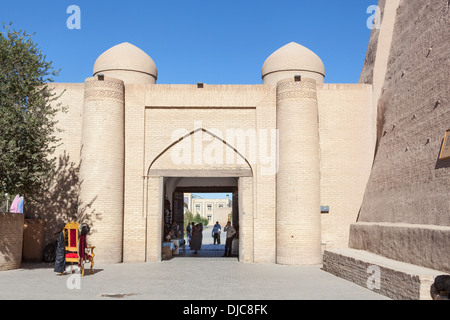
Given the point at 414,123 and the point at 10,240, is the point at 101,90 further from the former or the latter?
the point at 414,123

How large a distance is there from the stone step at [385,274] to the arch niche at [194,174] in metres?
3.31

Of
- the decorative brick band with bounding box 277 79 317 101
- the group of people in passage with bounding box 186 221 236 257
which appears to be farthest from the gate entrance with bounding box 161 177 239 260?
the decorative brick band with bounding box 277 79 317 101

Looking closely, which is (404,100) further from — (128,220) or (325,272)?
(128,220)

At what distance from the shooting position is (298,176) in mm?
13805

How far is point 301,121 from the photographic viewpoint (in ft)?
46.0

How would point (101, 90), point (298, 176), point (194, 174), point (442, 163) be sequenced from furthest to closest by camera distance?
1. point (194, 174)
2. point (101, 90)
3. point (298, 176)
4. point (442, 163)

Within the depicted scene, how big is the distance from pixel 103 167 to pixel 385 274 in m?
8.60

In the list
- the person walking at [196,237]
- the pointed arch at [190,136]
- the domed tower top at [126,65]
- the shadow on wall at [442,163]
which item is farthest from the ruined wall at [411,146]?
the domed tower top at [126,65]

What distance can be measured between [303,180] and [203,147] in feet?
10.8

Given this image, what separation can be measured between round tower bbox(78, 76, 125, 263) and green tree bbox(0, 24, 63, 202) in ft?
5.78

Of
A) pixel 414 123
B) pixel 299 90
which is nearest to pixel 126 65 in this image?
pixel 299 90

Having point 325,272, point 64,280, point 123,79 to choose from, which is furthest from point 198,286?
point 123,79

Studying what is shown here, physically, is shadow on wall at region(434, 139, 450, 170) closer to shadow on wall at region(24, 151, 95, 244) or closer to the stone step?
the stone step

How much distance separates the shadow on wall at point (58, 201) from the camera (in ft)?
47.5
